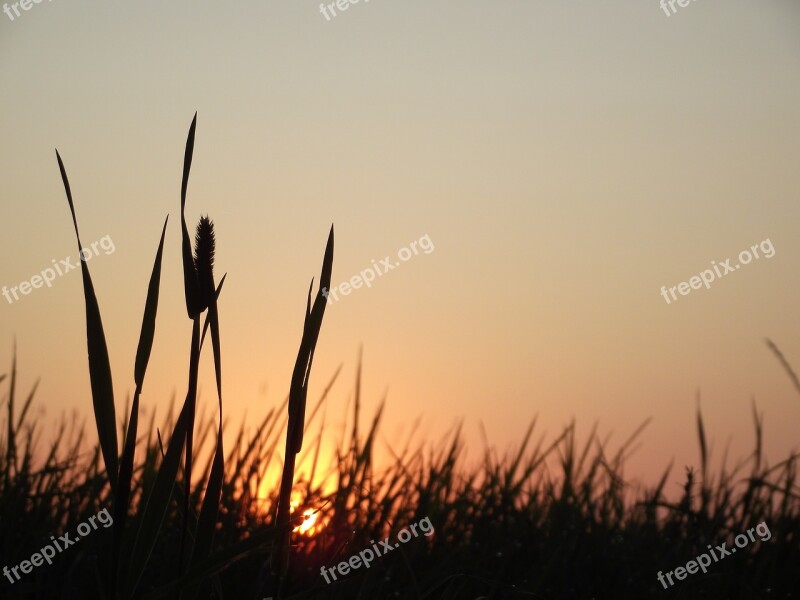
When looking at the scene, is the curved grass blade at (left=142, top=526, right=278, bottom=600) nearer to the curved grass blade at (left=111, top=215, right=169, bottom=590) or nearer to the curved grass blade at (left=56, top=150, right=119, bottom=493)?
the curved grass blade at (left=111, top=215, right=169, bottom=590)

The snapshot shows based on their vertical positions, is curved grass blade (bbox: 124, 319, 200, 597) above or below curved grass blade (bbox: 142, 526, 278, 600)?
above

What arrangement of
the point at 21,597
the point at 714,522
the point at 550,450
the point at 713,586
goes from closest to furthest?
the point at 21,597
the point at 713,586
the point at 714,522
the point at 550,450

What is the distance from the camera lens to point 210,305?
1.41 m

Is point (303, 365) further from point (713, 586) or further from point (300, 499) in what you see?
point (300, 499)

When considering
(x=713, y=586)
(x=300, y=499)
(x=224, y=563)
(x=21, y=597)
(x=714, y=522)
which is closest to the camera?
(x=224, y=563)

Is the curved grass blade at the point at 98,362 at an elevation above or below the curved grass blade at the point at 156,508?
above

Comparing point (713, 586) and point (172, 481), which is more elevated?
point (172, 481)

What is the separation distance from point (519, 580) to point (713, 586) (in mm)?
557

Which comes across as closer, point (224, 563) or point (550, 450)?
point (224, 563)

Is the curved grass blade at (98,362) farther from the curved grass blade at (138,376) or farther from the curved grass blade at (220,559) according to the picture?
the curved grass blade at (220,559)

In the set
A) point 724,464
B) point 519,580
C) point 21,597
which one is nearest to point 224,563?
point 21,597

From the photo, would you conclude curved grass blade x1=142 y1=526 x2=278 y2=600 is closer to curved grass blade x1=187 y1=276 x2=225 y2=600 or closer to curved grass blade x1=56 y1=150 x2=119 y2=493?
curved grass blade x1=187 y1=276 x2=225 y2=600

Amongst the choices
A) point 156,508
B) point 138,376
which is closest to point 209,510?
point 156,508

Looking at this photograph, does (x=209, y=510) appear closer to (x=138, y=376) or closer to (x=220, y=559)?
(x=220, y=559)
